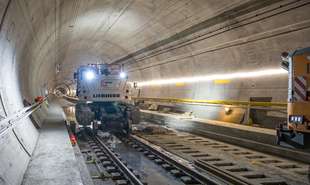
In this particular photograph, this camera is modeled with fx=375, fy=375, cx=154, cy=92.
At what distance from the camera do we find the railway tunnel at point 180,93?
7773mm

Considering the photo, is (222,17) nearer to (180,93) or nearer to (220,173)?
(220,173)

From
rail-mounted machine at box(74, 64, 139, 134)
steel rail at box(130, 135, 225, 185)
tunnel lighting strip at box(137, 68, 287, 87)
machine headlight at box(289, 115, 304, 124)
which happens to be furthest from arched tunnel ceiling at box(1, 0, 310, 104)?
steel rail at box(130, 135, 225, 185)

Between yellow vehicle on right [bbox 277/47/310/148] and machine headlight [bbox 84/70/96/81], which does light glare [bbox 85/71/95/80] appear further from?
yellow vehicle on right [bbox 277/47/310/148]

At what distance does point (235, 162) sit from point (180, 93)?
11860 millimetres

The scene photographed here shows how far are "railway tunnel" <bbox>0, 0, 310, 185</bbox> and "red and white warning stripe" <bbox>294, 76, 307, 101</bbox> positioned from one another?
8 centimetres

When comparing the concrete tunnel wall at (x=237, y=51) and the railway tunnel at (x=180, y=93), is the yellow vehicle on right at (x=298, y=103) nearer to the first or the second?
the railway tunnel at (x=180, y=93)

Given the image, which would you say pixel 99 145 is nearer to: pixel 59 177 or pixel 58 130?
pixel 58 130

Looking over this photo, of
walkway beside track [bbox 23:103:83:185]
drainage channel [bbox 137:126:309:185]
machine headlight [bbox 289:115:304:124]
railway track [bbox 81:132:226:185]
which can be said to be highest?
machine headlight [bbox 289:115:304:124]

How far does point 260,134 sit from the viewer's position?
1202cm

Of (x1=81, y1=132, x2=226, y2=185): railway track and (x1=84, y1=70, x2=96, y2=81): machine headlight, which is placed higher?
(x1=84, y1=70, x2=96, y2=81): machine headlight

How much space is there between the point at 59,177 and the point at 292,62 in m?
5.24

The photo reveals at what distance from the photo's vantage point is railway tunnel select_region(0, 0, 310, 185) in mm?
7773

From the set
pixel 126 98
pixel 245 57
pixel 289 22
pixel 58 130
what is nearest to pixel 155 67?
pixel 126 98

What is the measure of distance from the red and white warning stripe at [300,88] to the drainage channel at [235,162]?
1.76 metres
